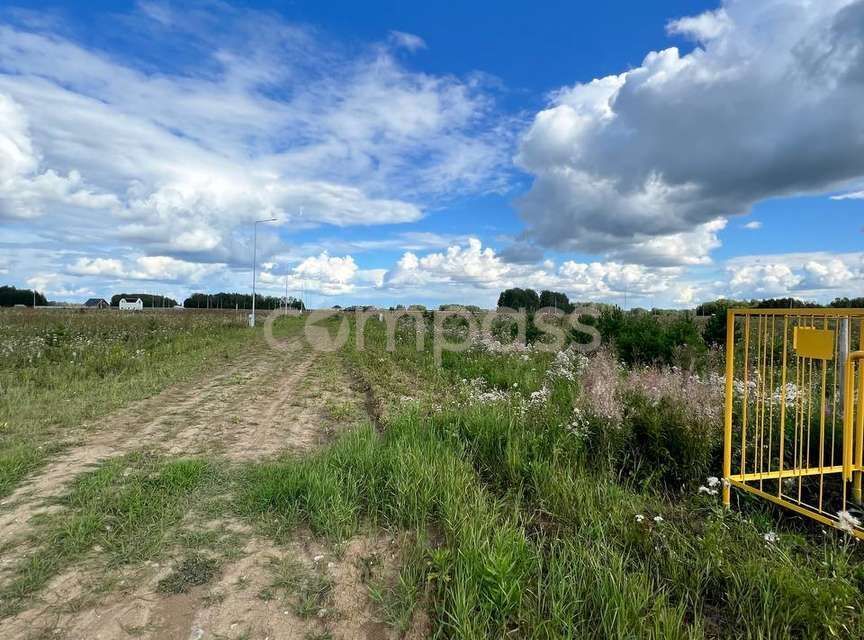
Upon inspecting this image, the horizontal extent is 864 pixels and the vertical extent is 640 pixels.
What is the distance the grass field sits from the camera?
2566 mm

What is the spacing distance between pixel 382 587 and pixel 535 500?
4.92ft

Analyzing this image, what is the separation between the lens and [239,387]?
9.64 metres

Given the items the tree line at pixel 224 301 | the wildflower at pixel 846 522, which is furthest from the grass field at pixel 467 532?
the tree line at pixel 224 301

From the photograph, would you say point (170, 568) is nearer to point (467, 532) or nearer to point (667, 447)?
point (467, 532)

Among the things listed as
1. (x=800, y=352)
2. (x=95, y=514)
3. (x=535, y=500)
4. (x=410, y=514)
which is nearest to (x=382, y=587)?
(x=410, y=514)

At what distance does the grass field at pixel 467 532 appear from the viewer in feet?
8.42

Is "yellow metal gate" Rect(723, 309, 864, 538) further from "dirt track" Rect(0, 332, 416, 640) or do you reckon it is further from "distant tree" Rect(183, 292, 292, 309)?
"distant tree" Rect(183, 292, 292, 309)

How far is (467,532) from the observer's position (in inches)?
124

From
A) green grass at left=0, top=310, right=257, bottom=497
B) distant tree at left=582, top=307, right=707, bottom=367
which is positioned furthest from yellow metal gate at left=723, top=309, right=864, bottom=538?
green grass at left=0, top=310, right=257, bottom=497

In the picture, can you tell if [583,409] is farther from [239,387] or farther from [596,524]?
[239,387]

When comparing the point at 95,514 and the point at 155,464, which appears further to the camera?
the point at 155,464

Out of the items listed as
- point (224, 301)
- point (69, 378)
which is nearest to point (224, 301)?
point (224, 301)

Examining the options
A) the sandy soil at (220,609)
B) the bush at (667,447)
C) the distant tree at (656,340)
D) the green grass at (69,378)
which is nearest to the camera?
the sandy soil at (220,609)

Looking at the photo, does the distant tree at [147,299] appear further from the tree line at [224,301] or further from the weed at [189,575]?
the weed at [189,575]
